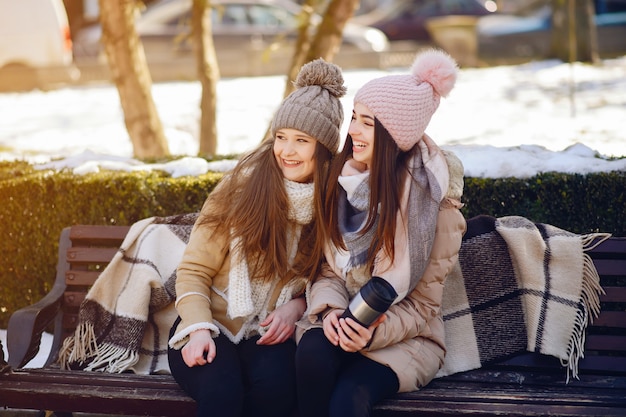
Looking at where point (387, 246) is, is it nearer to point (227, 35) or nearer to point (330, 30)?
point (330, 30)

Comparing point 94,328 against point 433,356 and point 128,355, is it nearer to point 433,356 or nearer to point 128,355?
point 128,355

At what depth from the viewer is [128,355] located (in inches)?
146

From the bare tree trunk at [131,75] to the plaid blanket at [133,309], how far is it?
247cm

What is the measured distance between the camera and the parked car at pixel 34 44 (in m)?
13.2

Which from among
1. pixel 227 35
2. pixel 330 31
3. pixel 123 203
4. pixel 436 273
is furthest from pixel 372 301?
pixel 227 35

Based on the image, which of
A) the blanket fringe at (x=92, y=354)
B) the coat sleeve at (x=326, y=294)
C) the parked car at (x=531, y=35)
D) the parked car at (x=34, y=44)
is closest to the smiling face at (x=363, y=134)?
the coat sleeve at (x=326, y=294)

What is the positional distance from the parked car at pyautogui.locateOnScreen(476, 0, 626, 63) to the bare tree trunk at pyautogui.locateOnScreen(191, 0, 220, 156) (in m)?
9.54

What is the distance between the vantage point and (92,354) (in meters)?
3.75

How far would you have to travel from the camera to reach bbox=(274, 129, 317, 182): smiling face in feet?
11.2

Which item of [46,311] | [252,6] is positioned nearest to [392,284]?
[46,311]

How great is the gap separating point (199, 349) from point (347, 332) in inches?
23.4

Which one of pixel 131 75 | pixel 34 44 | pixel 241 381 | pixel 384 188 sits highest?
pixel 384 188

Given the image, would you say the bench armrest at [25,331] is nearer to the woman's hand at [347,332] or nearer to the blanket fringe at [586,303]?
the woman's hand at [347,332]

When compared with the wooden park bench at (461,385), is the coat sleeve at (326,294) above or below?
above
